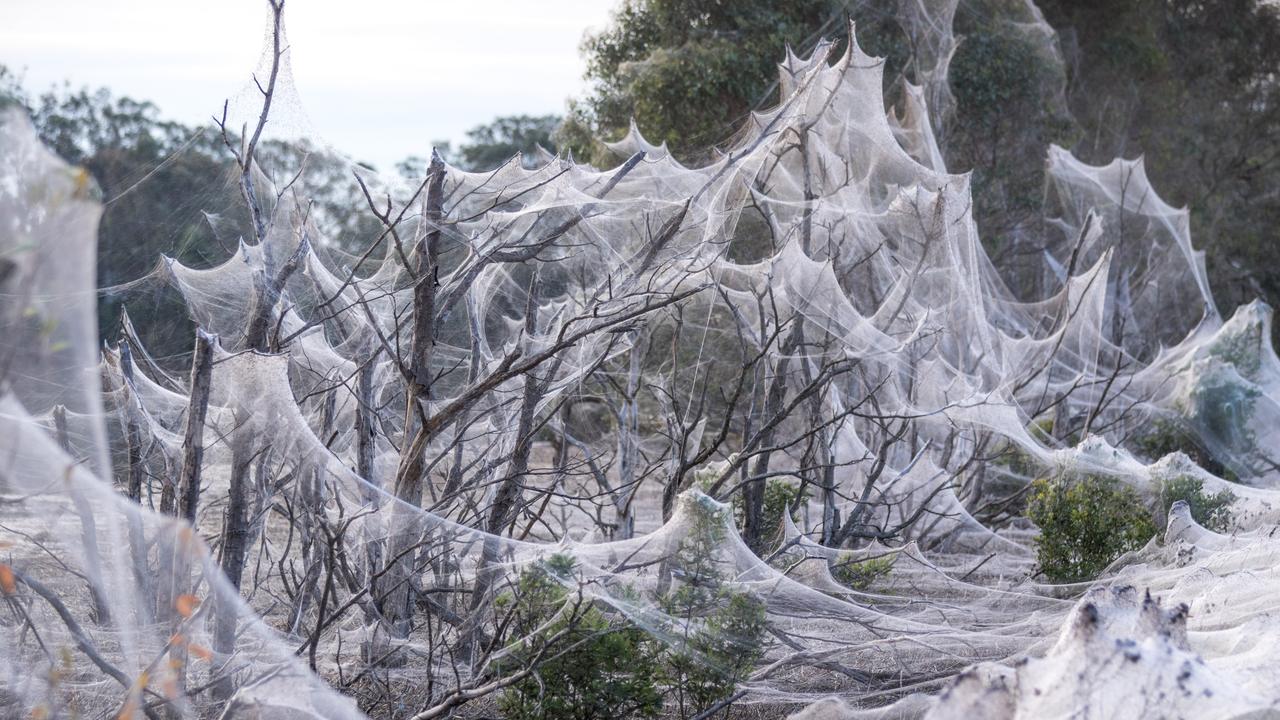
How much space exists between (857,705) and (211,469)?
10.2 feet

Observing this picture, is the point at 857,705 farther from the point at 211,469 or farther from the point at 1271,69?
the point at 1271,69

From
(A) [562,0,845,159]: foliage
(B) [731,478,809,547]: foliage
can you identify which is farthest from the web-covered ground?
(A) [562,0,845,159]: foliage

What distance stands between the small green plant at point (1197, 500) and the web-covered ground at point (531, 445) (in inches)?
4.8

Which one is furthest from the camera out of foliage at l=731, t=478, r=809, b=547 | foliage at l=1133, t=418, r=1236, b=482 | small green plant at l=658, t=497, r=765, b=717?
foliage at l=1133, t=418, r=1236, b=482

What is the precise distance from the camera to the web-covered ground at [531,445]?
333 cm

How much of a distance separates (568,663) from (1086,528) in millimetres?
3739

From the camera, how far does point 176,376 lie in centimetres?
610

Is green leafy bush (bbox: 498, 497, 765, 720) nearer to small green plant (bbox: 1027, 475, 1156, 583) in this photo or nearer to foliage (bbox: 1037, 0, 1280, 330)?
small green plant (bbox: 1027, 475, 1156, 583)

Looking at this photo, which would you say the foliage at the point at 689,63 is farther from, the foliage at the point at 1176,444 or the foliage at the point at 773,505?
the foliage at the point at 773,505

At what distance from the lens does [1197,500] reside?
7.30 m

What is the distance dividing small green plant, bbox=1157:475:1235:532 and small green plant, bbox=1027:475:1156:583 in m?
0.33

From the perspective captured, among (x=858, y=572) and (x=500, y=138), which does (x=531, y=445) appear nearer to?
(x=858, y=572)

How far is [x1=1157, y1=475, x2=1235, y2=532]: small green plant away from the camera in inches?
285

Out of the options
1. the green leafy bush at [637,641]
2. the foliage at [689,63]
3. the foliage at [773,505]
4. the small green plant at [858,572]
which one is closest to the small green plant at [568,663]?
the green leafy bush at [637,641]
